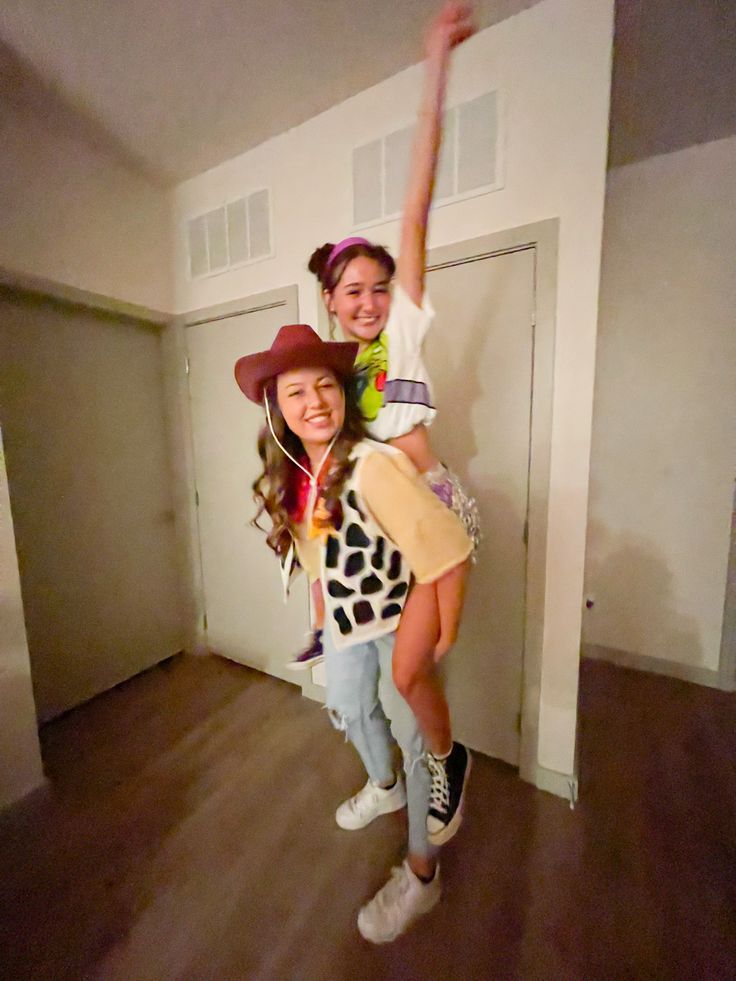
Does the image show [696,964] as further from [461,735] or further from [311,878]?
[311,878]

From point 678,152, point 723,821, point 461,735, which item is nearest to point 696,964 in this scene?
point 723,821

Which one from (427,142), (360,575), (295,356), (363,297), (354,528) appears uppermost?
(427,142)

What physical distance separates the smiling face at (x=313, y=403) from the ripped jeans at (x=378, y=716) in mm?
507

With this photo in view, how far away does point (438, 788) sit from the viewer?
0.94 m

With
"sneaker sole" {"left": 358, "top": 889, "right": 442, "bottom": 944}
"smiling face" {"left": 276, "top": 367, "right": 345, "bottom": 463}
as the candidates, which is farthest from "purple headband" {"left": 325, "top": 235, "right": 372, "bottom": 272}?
"sneaker sole" {"left": 358, "top": 889, "right": 442, "bottom": 944}

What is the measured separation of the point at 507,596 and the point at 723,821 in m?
0.94

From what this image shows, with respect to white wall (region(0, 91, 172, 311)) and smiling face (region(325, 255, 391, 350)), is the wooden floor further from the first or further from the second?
white wall (region(0, 91, 172, 311))

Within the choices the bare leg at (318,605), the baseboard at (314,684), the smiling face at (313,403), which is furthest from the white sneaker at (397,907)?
the smiling face at (313,403)

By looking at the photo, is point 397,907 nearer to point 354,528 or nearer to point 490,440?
point 354,528

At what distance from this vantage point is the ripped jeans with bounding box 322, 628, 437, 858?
2.97 ft

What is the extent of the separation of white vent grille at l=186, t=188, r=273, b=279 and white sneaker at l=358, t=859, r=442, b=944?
225 centimetres

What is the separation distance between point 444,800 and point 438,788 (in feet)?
0.10

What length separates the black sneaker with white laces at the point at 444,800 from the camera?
3.02 feet

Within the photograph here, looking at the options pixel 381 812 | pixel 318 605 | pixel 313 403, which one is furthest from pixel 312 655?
pixel 313 403
